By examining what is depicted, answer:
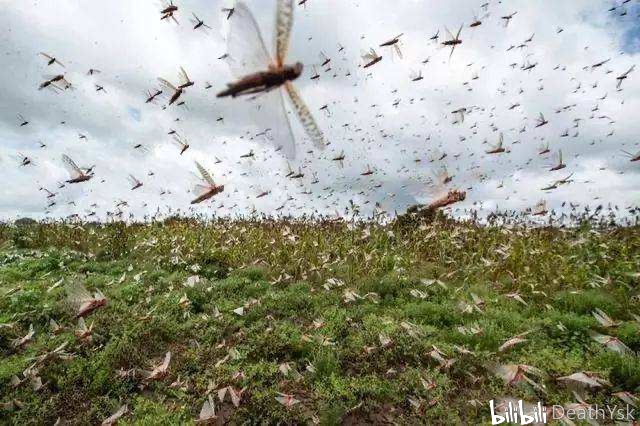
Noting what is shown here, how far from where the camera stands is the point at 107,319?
6.99 metres

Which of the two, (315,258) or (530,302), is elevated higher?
(315,258)

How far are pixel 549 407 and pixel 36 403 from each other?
5648mm

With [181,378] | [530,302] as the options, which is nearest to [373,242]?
[530,302]

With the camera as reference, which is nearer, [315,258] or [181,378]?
[181,378]

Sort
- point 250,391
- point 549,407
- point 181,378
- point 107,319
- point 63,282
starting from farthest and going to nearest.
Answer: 1. point 63,282
2. point 107,319
3. point 181,378
4. point 250,391
5. point 549,407

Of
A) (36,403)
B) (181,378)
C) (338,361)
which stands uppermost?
(36,403)

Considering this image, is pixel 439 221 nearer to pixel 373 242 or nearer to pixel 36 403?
pixel 373 242

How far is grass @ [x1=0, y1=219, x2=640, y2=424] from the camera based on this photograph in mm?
4898

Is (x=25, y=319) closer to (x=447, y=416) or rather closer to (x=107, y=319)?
(x=107, y=319)

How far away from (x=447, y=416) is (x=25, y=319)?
22.0 feet

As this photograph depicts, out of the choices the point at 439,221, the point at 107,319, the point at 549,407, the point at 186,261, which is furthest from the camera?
the point at 439,221

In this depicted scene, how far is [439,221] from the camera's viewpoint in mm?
12969

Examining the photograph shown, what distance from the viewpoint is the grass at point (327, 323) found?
4.90 metres

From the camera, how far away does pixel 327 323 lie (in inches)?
258
